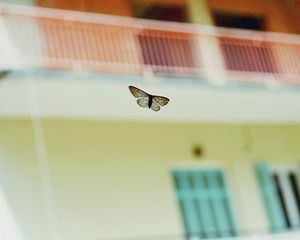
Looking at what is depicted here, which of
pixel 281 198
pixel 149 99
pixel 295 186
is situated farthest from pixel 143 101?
pixel 295 186

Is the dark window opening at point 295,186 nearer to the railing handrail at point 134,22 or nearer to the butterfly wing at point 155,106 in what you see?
the railing handrail at point 134,22

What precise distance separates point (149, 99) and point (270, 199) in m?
5.65

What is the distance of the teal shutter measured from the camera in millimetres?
8133

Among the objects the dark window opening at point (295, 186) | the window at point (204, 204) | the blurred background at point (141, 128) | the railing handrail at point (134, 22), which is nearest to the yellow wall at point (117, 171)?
the blurred background at point (141, 128)

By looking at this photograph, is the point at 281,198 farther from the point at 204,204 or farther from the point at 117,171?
the point at 117,171

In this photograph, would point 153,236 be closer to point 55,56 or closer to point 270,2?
point 55,56

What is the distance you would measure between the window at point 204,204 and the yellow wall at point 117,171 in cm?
13

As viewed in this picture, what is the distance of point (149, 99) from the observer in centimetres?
283

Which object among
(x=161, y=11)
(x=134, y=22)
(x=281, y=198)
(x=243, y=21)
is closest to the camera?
(x=134, y=22)

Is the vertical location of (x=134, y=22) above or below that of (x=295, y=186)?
above

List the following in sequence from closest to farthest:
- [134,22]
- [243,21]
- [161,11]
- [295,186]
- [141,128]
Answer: [141,128] < [134,22] < [295,186] < [161,11] < [243,21]

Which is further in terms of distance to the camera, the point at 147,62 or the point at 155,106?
the point at 147,62

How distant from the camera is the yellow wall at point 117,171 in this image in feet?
22.1

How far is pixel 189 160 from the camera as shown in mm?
7910
